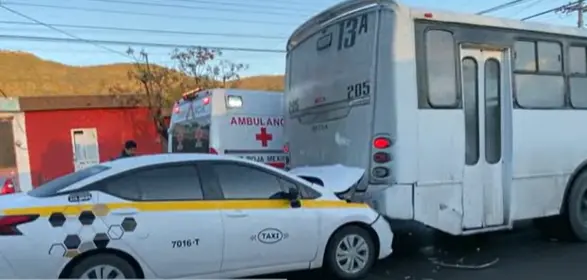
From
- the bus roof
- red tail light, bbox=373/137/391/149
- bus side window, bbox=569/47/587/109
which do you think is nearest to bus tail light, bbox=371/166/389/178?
red tail light, bbox=373/137/391/149

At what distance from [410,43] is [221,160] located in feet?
8.32

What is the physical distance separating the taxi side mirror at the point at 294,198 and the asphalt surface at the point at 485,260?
81 centimetres

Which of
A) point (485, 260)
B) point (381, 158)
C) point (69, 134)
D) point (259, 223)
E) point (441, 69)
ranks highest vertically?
point (441, 69)

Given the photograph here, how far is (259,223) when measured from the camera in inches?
198

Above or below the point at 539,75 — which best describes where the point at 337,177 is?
below

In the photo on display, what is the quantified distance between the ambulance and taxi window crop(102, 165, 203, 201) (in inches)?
155

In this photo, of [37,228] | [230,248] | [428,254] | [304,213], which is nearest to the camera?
[37,228]

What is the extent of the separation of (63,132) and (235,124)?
32.7 ft

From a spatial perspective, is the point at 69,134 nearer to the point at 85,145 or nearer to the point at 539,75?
the point at 85,145

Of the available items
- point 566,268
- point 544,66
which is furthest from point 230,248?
point 544,66

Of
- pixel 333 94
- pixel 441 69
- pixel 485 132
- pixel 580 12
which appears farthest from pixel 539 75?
pixel 580 12

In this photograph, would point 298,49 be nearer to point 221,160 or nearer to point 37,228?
point 221,160

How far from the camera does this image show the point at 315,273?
5.86 metres

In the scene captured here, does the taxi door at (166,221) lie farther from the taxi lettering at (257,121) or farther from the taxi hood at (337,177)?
the taxi lettering at (257,121)
